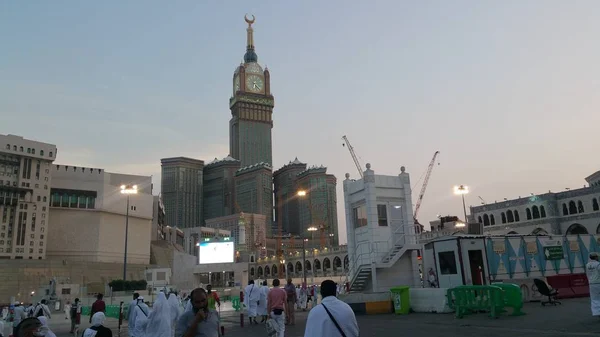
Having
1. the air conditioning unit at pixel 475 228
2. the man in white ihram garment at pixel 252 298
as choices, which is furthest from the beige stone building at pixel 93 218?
the air conditioning unit at pixel 475 228

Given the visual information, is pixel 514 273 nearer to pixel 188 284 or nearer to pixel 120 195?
pixel 188 284

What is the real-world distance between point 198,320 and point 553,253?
2316 cm

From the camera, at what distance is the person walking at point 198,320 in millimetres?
5945

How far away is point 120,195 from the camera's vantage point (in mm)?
95125

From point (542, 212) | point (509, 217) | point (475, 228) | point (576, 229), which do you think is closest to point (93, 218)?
point (509, 217)

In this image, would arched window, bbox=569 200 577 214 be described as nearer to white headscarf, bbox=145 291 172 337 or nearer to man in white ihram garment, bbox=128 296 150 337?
man in white ihram garment, bbox=128 296 150 337

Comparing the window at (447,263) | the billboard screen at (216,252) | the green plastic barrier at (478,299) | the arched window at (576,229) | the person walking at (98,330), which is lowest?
the green plastic barrier at (478,299)

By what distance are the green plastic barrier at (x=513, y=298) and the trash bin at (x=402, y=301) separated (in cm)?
494

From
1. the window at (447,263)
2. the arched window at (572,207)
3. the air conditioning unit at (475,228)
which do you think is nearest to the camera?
the window at (447,263)

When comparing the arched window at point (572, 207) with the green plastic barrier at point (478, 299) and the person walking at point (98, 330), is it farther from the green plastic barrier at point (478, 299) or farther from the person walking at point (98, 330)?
the person walking at point (98, 330)

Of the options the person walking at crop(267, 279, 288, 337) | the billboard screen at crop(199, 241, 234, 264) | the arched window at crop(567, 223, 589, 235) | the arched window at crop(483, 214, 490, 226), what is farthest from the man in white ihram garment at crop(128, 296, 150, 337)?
the arched window at crop(483, 214, 490, 226)

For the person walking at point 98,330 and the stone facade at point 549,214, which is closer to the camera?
the person walking at point 98,330

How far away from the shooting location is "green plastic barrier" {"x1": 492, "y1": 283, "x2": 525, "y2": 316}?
15.9 m

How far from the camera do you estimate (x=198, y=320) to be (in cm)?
596
